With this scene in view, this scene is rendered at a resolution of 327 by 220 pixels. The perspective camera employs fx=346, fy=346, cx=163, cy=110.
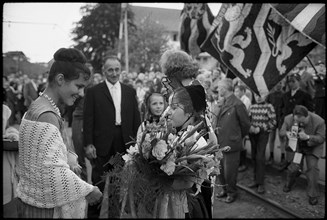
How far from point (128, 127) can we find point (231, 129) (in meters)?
1.95

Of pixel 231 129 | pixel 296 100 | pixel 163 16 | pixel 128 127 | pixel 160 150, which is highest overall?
pixel 163 16

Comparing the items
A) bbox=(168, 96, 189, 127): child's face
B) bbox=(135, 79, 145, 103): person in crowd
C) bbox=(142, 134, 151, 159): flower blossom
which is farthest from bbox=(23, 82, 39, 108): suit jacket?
bbox=(142, 134, 151, 159): flower blossom

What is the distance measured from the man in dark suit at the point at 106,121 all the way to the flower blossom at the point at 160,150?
287cm

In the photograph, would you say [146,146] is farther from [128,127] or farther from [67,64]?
[128,127]

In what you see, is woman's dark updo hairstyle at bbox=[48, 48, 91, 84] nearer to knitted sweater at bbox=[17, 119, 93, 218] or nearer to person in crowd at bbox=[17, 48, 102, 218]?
person in crowd at bbox=[17, 48, 102, 218]

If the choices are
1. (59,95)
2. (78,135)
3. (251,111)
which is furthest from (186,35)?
(59,95)

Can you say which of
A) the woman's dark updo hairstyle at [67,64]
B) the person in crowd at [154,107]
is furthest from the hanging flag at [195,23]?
the woman's dark updo hairstyle at [67,64]

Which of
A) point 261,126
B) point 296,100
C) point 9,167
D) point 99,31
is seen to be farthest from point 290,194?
point 99,31

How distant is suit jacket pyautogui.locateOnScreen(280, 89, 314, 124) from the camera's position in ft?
24.4

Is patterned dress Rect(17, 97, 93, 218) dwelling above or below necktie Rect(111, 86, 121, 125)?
below

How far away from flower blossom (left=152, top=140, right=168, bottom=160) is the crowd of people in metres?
0.21

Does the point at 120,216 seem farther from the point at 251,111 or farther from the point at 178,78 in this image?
the point at 251,111

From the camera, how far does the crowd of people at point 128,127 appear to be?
6.90 feet

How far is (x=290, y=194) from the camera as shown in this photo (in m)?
6.15
